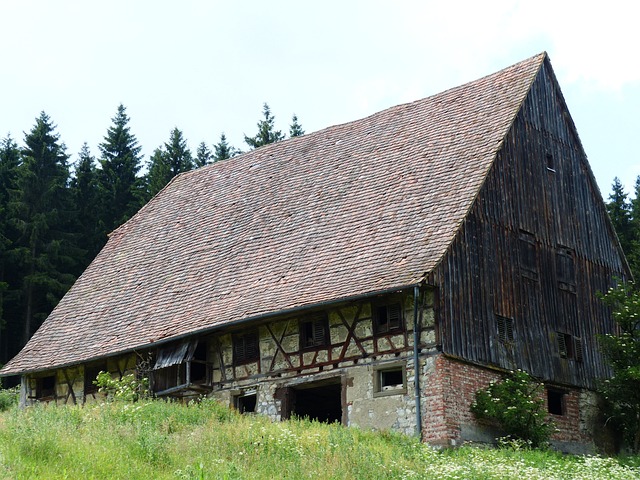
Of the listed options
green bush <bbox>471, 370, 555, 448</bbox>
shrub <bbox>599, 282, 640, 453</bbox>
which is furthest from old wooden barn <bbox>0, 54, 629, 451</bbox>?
shrub <bbox>599, 282, 640, 453</bbox>

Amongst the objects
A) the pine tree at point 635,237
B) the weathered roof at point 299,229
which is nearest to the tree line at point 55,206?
the weathered roof at point 299,229

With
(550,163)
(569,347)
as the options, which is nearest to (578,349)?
(569,347)

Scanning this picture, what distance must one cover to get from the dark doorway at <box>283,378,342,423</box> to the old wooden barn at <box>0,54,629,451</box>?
0.19ft

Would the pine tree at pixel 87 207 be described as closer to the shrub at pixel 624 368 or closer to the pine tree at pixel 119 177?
the pine tree at pixel 119 177

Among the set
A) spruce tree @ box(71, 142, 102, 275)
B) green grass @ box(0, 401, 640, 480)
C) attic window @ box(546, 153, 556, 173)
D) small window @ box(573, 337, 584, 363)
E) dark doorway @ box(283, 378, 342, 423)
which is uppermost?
spruce tree @ box(71, 142, 102, 275)

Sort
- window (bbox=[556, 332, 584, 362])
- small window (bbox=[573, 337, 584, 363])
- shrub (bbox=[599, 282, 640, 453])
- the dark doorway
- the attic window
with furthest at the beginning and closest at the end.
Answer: the attic window < small window (bbox=[573, 337, 584, 363]) < window (bbox=[556, 332, 584, 362]) < shrub (bbox=[599, 282, 640, 453]) < the dark doorway

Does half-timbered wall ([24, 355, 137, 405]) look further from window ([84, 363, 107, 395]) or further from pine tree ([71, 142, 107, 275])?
pine tree ([71, 142, 107, 275])

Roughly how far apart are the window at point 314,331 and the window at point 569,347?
21.0 feet

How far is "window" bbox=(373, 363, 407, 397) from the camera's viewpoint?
23.4 m

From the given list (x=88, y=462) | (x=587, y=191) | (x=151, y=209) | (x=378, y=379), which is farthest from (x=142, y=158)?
(x=88, y=462)

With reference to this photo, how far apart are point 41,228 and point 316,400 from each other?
2234cm

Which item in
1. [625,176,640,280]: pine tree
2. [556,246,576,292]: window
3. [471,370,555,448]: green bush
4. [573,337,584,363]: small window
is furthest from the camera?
[625,176,640,280]: pine tree

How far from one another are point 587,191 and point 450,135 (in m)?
4.77

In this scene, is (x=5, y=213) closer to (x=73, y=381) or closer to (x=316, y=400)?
(x=73, y=381)
